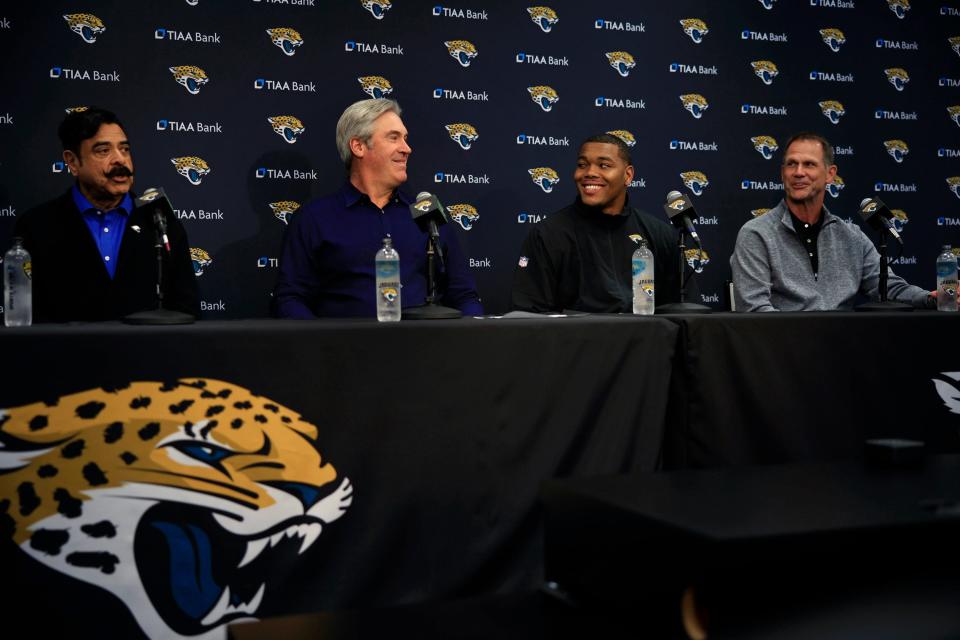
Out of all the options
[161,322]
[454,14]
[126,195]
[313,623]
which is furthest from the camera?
[454,14]

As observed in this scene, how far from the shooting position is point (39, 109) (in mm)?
3680

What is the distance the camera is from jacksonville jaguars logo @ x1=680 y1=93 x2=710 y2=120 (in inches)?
182

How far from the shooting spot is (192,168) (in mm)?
3881

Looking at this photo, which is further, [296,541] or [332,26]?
[332,26]

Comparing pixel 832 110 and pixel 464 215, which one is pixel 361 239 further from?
pixel 832 110

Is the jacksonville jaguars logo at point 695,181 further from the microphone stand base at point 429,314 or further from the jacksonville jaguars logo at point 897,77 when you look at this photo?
the microphone stand base at point 429,314

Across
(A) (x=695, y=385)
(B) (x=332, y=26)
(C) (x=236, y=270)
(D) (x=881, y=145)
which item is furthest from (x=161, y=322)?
(D) (x=881, y=145)

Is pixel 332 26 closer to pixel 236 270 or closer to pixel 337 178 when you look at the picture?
pixel 337 178

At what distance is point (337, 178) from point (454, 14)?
971 mm

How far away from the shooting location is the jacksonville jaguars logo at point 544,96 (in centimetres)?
438

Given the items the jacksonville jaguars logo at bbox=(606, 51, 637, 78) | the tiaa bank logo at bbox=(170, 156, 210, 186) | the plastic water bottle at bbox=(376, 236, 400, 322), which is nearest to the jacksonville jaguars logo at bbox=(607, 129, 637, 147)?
the jacksonville jaguars logo at bbox=(606, 51, 637, 78)

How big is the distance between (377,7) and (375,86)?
0.36 metres

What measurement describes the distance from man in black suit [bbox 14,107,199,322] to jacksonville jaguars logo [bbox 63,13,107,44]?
0.66 meters

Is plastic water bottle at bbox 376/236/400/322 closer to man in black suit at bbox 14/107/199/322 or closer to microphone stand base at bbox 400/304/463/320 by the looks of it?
microphone stand base at bbox 400/304/463/320
